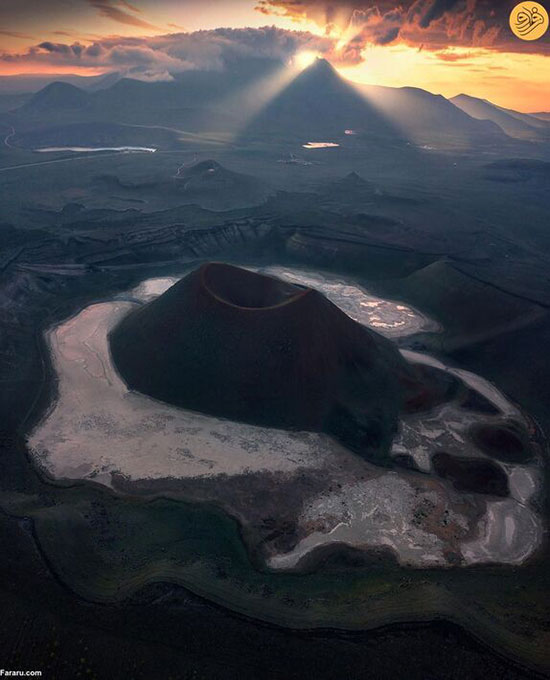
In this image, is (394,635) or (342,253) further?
(342,253)

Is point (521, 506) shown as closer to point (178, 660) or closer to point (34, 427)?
point (178, 660)

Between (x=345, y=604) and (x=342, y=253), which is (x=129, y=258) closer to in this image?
(x=342, y=253)

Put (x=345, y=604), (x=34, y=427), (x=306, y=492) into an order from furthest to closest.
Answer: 1. (x=34, y=427)
2. (x=306, y=492)
3. (x=345, y=604)

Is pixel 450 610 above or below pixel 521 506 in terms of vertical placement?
above

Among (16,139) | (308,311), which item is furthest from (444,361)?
(16,139)

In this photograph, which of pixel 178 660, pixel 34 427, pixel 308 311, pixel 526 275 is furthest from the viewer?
pixel 526 275

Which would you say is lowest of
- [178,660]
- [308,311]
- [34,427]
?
[34,427]
